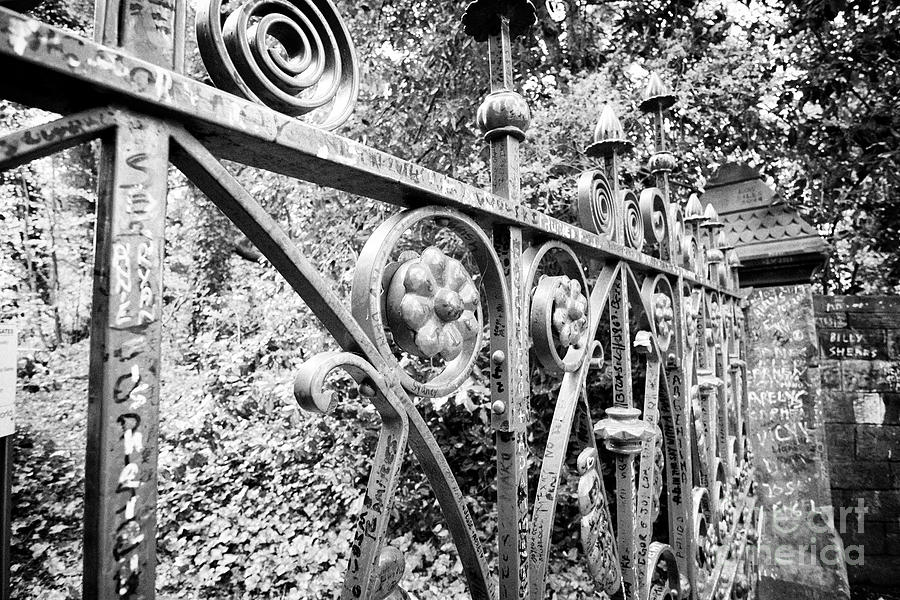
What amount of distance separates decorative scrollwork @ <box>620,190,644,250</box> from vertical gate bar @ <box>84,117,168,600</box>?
4.03 ft

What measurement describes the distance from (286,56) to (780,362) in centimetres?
379

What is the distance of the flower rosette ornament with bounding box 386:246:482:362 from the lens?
0.68 meters

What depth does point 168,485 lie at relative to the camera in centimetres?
478

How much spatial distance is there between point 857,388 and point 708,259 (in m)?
2.87

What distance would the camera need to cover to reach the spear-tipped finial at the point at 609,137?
143 cm

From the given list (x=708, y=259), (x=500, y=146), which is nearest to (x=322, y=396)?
(x=500, y=146)

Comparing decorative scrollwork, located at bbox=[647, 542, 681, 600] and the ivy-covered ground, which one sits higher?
decorative scrollwork, located at bbox=[647, 542, 681, 600]

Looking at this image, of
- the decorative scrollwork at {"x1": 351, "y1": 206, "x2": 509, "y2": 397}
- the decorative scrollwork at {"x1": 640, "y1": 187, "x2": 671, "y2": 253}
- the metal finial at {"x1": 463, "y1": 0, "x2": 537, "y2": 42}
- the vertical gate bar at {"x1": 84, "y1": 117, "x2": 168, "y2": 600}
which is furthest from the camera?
the decorative scrollwork at {"x1": 640, "y1": 187, "x2": 671, "y2": 253}

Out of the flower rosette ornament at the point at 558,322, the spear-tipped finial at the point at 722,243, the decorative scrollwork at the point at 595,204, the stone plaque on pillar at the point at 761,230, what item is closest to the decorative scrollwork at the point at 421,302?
the flower rosette ornament at the point at 558,322

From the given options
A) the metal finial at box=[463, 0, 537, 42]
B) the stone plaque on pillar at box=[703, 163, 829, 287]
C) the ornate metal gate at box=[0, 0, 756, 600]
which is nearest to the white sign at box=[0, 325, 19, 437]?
the ornate metal gate at box=[0, 0, 756, 600]

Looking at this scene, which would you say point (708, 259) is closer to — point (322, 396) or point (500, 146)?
point (500, 146)

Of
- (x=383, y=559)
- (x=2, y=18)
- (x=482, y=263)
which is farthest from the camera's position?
(x=482, y=263)

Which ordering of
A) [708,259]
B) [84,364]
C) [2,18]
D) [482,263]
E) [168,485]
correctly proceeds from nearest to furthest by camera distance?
[2,18], [482,263], [708,259], [168,485], [84,364]

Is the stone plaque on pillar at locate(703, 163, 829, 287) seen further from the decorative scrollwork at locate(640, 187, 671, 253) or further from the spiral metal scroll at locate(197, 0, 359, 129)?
the spiral metal scroll at locate(197, 0, 359, 129)
